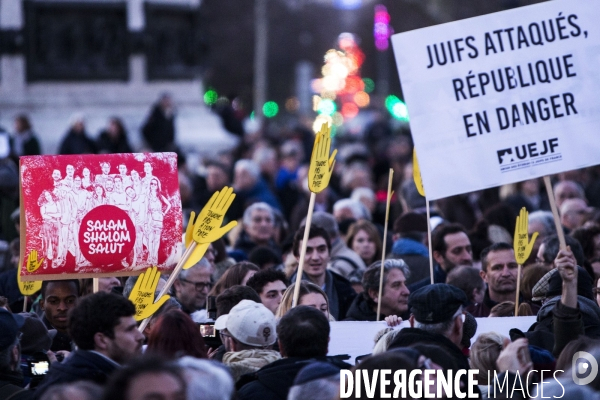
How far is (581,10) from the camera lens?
6699mm

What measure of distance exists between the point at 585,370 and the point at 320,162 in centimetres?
276

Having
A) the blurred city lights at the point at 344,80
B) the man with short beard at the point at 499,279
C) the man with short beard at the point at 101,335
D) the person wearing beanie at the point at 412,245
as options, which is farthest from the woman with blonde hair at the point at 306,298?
the blurred city lights at the point at 344,80

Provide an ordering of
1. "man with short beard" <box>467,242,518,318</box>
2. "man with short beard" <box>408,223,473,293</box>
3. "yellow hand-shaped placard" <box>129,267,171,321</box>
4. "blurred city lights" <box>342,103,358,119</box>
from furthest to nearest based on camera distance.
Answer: "blurred city lights" <box>342,103,358,119</box>, "man with short beard" <box>408,223,473,293</box>, "man with short beard" <box>467,242,518,318</box>, "yellow hand-shaped placard" <box>129,267,171,321</box>

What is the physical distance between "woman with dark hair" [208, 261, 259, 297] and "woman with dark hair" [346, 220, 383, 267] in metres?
2.56

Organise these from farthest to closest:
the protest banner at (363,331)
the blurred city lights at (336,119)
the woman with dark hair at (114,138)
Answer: the blurred city lights at (336,119) → the woman with dark hair at (114,138) → the protest banner at (363,331)

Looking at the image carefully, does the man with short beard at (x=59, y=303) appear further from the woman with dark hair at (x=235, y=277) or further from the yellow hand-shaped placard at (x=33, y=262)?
the woman with dark hair at (x=235, y=277)

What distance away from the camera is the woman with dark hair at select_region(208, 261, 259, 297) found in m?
7.50

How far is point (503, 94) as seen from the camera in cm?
663

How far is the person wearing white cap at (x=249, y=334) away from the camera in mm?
5711

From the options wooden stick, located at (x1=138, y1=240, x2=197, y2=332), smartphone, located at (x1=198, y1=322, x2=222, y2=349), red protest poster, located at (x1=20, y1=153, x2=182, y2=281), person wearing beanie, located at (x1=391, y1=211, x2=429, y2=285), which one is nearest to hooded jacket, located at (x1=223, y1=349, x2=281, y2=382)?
wooden stick, located at (x1=138, y1=240, x2=197, y2=332)

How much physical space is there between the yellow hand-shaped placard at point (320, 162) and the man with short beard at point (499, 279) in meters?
1.45

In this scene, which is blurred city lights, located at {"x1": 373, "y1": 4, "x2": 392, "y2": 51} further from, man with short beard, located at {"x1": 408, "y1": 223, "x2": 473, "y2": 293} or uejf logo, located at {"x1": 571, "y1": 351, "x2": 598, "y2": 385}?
uejf logo, located at {"x1": 571, "y1": 351, "x2": 598, "y2": 385}

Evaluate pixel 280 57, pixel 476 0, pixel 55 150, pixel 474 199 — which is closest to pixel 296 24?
pixel 280 57

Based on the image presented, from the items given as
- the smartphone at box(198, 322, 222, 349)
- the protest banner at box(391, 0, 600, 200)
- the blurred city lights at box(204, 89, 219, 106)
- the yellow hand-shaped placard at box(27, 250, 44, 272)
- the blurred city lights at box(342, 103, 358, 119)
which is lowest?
the smartphone at box(198, 322, 222, 349)
